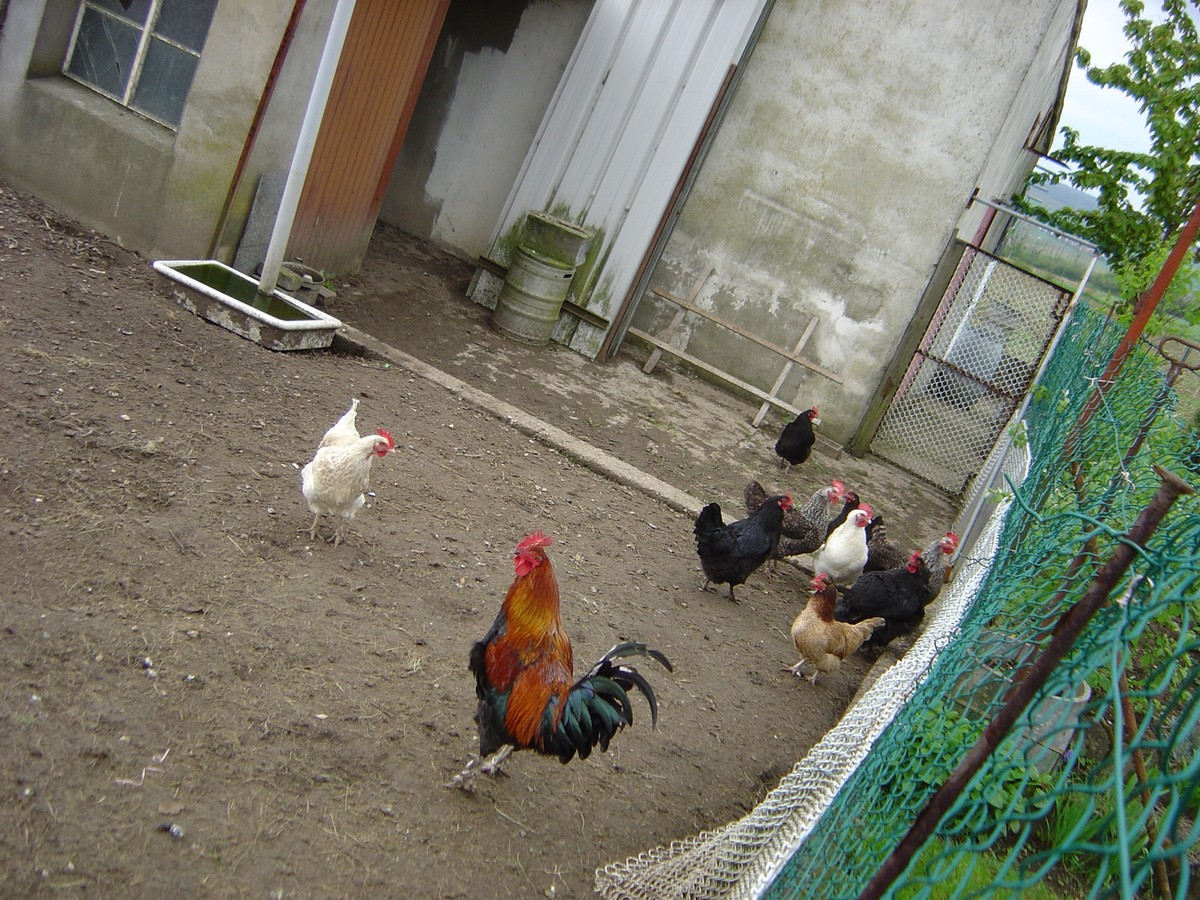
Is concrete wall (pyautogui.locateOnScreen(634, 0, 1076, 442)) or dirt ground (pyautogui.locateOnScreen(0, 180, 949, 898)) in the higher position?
concrete wall (pyautogui.locateOnScreen(634, 0, 1076, 442))

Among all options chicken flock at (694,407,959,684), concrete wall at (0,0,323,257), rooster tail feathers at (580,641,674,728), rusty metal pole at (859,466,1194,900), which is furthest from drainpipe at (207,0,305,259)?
rusty metal pole at (859,466,1194,900)

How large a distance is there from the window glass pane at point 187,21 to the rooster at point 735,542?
508 centimetres

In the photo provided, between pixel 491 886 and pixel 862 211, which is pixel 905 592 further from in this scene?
pixel 862 211

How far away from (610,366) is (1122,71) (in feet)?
35.6

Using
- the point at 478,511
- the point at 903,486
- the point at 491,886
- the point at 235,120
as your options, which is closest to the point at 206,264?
the point at 235,120

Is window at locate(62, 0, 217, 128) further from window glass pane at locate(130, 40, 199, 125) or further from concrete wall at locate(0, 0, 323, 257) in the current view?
concrete wall at locate(0, 0, 323, 257)

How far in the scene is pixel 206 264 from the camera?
6684 millimetres

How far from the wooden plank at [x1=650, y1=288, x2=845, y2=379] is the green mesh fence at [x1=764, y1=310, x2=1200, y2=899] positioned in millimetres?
3185

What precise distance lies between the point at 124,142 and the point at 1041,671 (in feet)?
23.5

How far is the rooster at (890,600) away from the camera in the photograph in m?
5.76

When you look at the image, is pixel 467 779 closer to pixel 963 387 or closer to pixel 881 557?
pixel 881 557

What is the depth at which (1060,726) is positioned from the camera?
1881mm

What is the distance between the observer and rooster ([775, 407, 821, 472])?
27.3ft

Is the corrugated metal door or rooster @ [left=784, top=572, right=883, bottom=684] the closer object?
rooster @ [left=784, top=572, right=883, bottom=684]
